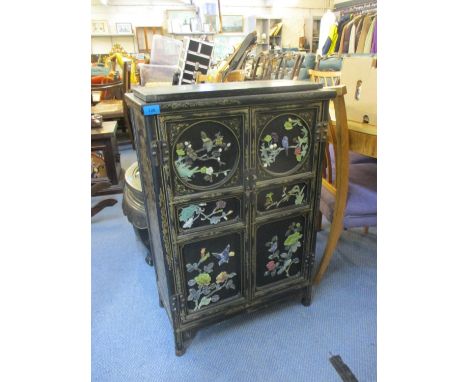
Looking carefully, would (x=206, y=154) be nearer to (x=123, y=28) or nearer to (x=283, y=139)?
(x=283, y=139)

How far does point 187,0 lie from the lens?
677 centimetres

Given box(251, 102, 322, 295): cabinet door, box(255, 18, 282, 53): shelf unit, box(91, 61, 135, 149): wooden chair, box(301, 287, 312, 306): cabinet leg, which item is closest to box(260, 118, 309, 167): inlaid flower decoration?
box(251, 102, 322, 295): cabinet door

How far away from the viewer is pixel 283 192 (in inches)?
45.9

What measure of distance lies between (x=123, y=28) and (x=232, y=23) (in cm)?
231

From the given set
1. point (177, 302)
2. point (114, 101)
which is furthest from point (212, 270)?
point (114, 101)

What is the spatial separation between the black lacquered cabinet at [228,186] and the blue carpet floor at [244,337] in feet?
0.40

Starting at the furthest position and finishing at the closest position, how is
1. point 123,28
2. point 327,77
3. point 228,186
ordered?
point 123,28
point 327,77
point 228,186

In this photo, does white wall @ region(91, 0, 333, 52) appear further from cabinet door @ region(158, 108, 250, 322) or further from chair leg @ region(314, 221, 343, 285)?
cabinet door @ region(158, 108, 250, 322)

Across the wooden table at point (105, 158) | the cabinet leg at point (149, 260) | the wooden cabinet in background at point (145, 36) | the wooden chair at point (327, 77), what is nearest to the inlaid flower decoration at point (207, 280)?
the cabinet leg at point (149, 260)

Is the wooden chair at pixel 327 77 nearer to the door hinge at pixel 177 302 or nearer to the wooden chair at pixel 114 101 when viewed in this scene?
the door hinge at pixel 177 302

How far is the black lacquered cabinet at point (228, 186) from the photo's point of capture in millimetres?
942

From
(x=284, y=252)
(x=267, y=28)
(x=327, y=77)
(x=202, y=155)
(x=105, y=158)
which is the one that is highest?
(x=267, y=28)
